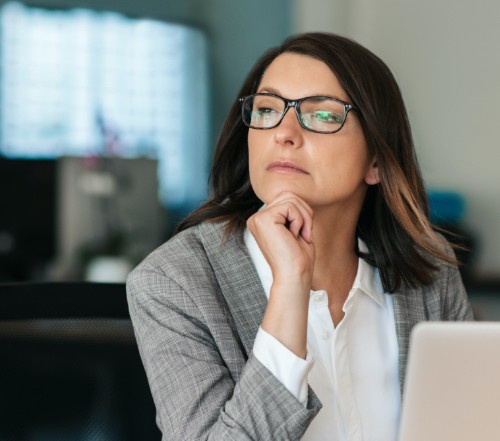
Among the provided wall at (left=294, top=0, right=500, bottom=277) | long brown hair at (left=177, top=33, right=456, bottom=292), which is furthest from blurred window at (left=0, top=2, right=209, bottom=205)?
long brown hair at (left=177, top=33, right=456, bottom=292)

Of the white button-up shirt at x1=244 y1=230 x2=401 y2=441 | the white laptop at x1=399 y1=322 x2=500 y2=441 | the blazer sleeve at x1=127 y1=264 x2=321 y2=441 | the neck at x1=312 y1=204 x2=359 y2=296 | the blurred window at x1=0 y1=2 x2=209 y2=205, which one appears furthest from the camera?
the blurred window at x1=0 y1=2 x2=209 y2=205

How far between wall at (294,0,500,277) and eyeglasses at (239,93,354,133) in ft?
9.62

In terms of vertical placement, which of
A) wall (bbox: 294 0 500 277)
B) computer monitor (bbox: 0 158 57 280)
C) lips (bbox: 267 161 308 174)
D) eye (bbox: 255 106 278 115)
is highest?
eye (bbox: 255 106 278 115)

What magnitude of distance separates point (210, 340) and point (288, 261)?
0.57 feet

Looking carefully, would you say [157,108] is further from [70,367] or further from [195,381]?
[195,381]

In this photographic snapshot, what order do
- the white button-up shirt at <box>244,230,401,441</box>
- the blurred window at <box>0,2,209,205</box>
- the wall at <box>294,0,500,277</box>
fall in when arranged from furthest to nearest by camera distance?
1. the blurred window at <box>0,2,209,205</box>
2. the wall at <box>294,0,500,277</box>
3. the white button-up shirt at <box>244,230,401,441</box>

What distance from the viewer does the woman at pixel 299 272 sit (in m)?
1.28

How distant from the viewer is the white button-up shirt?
4.63 feet

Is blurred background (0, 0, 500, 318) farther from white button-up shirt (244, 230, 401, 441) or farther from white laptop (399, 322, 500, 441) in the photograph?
white laptop (399, 322, 500, 441)

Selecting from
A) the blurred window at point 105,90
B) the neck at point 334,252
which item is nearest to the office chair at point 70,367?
the neck at point 334,252

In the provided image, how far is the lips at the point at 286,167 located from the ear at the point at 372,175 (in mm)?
190

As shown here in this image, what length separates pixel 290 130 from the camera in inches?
56.6

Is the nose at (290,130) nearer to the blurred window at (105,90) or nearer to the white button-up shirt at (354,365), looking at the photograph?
the white button-up shirt at (354,365)

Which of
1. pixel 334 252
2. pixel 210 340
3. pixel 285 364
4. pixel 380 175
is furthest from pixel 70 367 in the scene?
pixel 380 175
